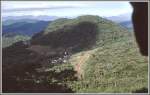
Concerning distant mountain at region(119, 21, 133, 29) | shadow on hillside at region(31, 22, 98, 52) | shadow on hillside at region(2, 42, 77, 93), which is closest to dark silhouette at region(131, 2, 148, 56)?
distant mountain at region(119, 21, 133, 29)

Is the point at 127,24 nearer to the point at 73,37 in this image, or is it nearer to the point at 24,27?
the point at 73,37

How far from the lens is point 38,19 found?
14.6 ft

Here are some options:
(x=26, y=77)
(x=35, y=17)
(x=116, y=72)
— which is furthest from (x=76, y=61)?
(x=35, y=17)

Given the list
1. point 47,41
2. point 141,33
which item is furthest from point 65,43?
point 141,33

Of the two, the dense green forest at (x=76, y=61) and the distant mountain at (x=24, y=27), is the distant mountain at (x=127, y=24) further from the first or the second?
the distant mountain at (x=24, y=27)

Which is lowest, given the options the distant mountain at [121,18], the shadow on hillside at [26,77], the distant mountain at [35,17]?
the shadow on hillside at [26,77]

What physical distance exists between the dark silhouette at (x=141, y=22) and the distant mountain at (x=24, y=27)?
0.89 meters

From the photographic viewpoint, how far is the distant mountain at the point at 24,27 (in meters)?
4.34

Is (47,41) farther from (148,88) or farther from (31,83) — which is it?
(148,88)

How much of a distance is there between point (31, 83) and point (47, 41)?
45 centimetres

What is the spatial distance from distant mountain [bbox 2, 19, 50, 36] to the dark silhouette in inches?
35.2

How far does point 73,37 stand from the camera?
14.3 feet

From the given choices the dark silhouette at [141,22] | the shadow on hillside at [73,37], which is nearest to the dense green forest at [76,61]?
the shadow on hillside at [73,37]

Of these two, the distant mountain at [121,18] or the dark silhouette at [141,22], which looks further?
the distant mountain at [121,18]
